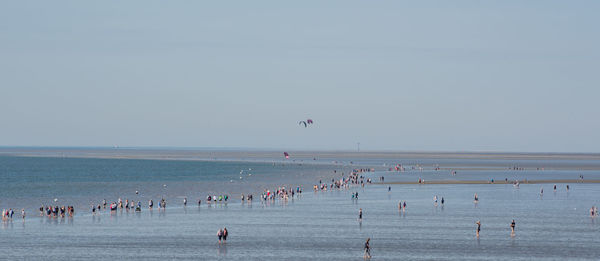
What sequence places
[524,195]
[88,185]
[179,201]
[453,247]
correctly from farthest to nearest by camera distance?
[88,185] < [524,195] < [179,201] < [453,247]

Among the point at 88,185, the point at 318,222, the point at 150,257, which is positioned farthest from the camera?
the point at 88,185

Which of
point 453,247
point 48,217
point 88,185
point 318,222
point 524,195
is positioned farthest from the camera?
point 88,185

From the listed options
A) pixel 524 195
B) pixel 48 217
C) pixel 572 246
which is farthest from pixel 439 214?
pixel 48 217

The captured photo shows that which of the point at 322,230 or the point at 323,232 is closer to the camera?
the point at 323,232

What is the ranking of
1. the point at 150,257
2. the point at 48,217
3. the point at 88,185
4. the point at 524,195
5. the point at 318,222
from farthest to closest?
1. the point at 88,185
2. the point at 524,195
3. the point at 48,217
4. the point at 318,222
5. the point at 150,257

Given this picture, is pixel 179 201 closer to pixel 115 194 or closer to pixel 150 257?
pixel 115 194

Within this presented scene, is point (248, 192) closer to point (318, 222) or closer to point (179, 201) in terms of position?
point (179, 201)

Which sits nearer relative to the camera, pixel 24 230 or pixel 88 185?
pixel 24 230

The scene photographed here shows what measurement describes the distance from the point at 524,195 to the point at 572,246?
142ft

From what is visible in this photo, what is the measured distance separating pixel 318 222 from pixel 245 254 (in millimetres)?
17098

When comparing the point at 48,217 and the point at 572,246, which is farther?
the point at 48,217

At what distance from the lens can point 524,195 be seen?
90875 millimetres

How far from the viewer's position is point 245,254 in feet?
150

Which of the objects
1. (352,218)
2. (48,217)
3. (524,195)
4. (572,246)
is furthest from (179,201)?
(572,246)
